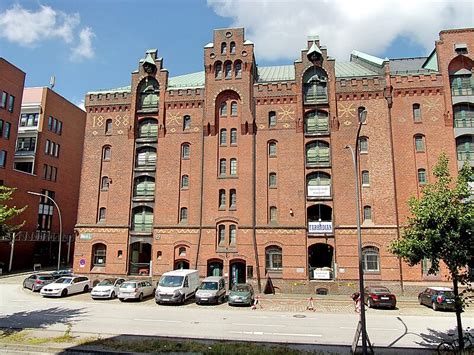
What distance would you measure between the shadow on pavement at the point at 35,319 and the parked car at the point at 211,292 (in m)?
7.30

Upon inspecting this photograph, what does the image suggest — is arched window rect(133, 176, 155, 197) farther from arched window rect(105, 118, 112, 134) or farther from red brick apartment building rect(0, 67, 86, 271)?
red brick apartment building rect(0, 67, 86, 271)

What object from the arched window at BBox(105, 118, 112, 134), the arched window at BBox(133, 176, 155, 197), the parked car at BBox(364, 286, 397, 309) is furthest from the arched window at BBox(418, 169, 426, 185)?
the arched window at BBox(105, 118, 112, 134)

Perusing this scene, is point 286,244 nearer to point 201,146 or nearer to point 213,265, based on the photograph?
point 213,265

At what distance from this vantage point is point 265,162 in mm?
33156

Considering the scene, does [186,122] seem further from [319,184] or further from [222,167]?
[319,184]

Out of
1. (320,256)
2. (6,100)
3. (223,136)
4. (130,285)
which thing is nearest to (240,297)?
(130,285)

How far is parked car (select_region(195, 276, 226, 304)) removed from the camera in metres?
24.9

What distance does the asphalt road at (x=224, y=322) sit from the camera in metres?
16.5

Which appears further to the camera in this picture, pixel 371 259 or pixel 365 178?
pixel 365 178

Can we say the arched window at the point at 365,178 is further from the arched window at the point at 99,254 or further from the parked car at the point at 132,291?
the arched window at the point at 99,254

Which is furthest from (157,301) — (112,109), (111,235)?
(112,109)

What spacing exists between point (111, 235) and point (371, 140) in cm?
2473

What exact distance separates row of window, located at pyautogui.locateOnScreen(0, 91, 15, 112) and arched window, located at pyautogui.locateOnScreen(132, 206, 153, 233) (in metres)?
24.1

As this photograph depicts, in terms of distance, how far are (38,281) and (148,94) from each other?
63.7ft
